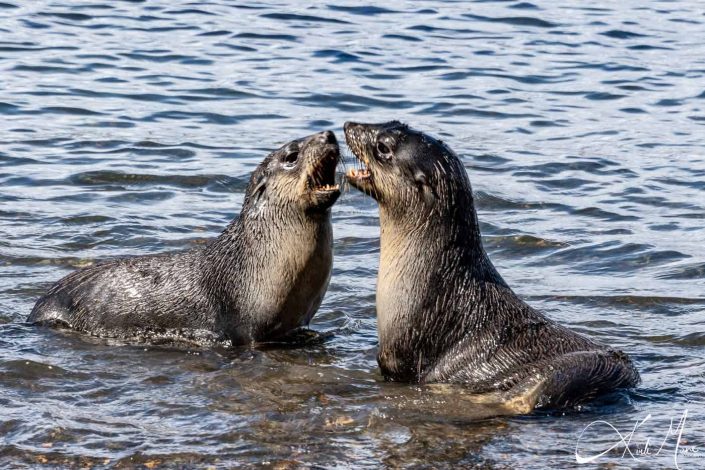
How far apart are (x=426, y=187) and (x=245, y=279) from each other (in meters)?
2.04

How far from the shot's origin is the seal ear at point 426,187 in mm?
9031

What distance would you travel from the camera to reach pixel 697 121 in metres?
18.6

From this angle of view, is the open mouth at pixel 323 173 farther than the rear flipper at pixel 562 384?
Yes

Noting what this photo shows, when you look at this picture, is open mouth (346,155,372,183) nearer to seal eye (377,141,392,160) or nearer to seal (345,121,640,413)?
seal (345,121,640,413)

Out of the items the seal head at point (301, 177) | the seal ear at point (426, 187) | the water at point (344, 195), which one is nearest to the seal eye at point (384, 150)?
the seal ear at point (426, 187)

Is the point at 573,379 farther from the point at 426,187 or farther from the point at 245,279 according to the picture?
the point at 245,279

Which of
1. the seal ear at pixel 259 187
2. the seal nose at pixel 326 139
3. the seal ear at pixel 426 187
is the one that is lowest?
the seal ear at pixel 259 187

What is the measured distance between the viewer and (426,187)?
9.04 m

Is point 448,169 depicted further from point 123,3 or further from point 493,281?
point 123,3

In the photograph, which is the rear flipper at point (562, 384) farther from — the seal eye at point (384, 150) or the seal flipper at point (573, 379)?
the seal eye at point (384, 150)

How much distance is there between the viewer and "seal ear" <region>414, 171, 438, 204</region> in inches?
356

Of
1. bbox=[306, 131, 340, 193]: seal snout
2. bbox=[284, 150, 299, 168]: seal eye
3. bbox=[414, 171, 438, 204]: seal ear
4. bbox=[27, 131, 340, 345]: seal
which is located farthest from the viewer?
bbox=[284, 150, 299, 168]: seal eye

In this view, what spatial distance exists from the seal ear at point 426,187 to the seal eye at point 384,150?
26 centimetres

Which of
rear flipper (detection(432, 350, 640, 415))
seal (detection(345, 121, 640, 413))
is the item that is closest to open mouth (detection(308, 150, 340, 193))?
seal (detection(345, 121, 640, 413))
